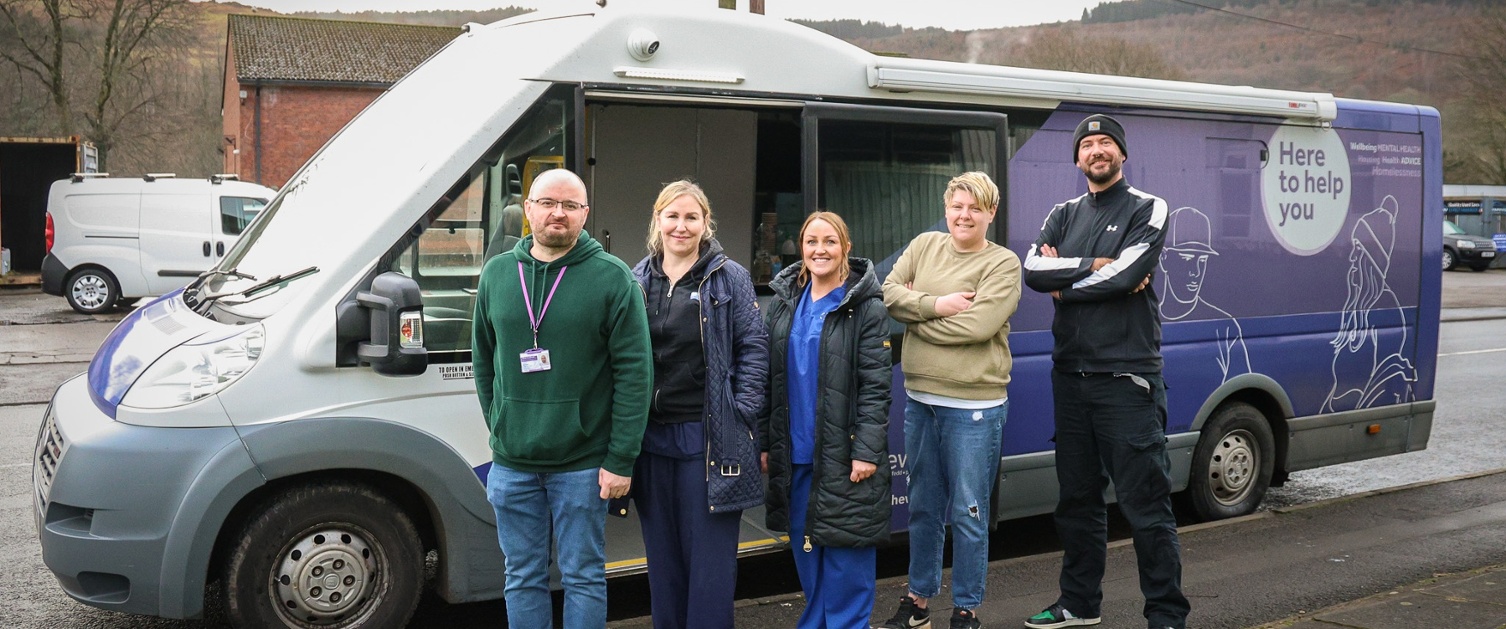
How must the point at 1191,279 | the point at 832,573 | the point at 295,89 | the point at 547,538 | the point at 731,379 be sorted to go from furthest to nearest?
the point at 295,89 < the point at 1191,279 < the point at 832,573 < the point at 731,379 < the point at 547,538

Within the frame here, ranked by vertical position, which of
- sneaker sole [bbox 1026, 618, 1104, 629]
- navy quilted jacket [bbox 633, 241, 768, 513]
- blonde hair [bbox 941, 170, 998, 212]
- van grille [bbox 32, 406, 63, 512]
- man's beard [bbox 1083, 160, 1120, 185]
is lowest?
sneaker sole [bbox 1026, 618, 1104, 629]

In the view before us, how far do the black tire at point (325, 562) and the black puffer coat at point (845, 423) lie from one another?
A: 1450mm

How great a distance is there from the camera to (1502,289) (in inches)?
1182

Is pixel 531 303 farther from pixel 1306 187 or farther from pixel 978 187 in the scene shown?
pixel 1306 187

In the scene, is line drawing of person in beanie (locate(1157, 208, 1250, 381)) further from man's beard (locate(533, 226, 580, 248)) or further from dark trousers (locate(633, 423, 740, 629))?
man's beard (locate(533, 226, 580, 248))

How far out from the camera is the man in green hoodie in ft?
12.5

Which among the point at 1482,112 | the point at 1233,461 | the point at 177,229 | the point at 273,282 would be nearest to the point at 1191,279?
the point at 1233,461

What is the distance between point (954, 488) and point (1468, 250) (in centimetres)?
4007

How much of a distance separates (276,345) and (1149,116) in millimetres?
4422

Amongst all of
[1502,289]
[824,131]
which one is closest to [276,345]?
[824,131]

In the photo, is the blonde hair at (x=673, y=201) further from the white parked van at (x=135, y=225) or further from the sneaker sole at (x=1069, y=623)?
the white parked van at (x=135, y=225)

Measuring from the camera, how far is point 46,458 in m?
4.55

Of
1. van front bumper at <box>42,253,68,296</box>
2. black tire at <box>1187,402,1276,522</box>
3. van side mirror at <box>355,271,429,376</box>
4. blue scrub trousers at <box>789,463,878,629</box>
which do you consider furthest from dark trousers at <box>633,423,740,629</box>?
van front bumper at <box>42,253,68,296</box>

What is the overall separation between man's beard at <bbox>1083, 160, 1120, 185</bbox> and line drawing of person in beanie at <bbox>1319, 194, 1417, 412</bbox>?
313 centimetres
